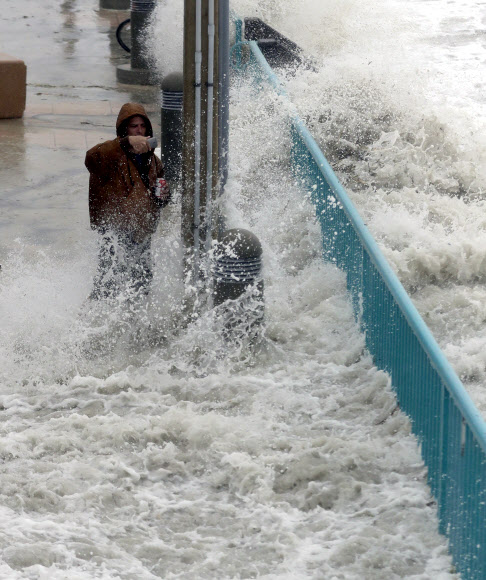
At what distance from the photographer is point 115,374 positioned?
6.80 meters

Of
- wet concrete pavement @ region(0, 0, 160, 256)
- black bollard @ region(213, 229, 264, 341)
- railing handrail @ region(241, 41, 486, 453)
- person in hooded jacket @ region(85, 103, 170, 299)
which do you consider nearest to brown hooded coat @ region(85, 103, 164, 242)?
person in hooded jacket @ region(85, 103, 170, 299)

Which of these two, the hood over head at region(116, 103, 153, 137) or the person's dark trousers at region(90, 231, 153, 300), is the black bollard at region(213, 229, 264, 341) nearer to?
the person's dark trousers at region(90, 231, 153, 300)

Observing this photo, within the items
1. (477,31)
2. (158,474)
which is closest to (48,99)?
(158,474)

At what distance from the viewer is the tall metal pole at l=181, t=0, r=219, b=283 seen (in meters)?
6.57

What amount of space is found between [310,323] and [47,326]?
2005 mm

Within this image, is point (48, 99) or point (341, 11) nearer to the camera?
point (48, 99)

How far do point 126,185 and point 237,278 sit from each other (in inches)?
40.4

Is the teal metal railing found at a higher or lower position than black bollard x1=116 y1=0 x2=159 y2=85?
higher

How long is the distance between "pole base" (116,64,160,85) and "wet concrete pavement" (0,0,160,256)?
16 cm

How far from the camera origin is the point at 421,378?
5262mm

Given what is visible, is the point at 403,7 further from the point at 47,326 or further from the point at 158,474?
the point at 158,474

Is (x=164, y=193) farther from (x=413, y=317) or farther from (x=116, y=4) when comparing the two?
(x=116, y=4)

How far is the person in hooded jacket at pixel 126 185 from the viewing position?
6.83m

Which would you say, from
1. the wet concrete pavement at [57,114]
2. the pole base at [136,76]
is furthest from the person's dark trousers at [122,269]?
the pole base at [136,76]
